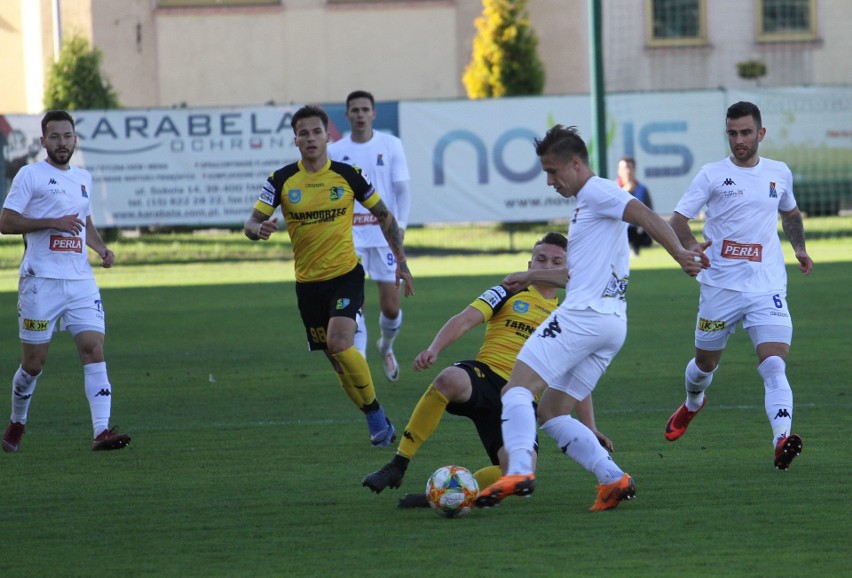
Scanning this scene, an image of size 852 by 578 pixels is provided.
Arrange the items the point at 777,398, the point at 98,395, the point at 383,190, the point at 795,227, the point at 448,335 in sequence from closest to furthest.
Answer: the point at 448,335 < the point at 777,398 < the point at 795,227 < the point at 98,395 < the point at 383,190

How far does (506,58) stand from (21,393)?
24.7 m

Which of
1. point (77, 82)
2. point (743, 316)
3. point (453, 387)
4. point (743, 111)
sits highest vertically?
point (77, 82)

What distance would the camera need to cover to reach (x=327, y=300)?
9.04 m

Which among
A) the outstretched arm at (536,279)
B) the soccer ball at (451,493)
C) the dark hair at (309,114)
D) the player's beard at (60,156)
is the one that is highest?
the dark hair at (309,114)

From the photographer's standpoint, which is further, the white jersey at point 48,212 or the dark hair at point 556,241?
the white jersey at point 48,212

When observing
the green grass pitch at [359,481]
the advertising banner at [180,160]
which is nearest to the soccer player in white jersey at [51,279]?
the green grass pitch at [359,481]

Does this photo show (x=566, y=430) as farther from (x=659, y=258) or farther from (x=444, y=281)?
(x=659, y=258)

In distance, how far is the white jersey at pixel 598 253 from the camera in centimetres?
643

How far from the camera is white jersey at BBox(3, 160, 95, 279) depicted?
9016 mm

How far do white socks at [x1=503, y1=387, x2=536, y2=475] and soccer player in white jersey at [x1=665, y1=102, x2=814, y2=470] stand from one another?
79.9 inches

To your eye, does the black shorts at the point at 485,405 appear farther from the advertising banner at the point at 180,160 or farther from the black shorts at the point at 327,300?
the advertising banner at the point at 180,160

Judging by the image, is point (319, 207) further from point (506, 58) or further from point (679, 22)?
point (679, 22)

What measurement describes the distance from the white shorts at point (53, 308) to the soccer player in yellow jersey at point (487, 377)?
2823 millimetres

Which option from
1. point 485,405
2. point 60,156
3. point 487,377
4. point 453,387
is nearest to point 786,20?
point 60,156
